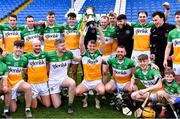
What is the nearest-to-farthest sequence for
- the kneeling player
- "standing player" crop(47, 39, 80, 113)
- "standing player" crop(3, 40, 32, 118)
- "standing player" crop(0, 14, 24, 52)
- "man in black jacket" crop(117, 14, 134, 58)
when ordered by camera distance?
the kneeling player < "standing player" crop(3, 40, 32, 118) < "standing player" crop(47, 39, 80, 113) < "man in black jacket" crop(117, 14, 134, 58) < "standing player" crop(0, 14, 24, 52)

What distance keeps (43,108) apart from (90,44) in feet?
4.63

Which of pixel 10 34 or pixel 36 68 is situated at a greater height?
pixel 10 34

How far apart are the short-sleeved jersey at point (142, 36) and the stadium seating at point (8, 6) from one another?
11203 mm

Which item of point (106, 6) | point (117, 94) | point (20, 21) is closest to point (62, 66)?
point (117, 94)

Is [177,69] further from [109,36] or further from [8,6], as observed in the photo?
[8,6]

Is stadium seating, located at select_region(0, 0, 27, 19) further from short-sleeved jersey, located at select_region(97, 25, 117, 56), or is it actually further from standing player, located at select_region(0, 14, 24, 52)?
short-sleeved jersey, located at select_region(97, 25, 117, 56)

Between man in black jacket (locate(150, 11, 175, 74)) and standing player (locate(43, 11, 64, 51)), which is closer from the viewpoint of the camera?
man in black jacket (locate(150, 11, 175, 74))

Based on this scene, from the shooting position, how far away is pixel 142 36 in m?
7.14

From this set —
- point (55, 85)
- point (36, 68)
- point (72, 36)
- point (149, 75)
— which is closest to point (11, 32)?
point (72, 36)

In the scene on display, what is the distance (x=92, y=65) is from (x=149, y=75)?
3.57ft

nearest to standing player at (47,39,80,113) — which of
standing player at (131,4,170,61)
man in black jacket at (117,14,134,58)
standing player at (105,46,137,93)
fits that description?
standing player at (105,46,137,93)

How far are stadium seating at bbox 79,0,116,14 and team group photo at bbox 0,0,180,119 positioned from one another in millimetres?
10153

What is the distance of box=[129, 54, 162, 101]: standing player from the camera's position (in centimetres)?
593

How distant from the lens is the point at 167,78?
227 inches
